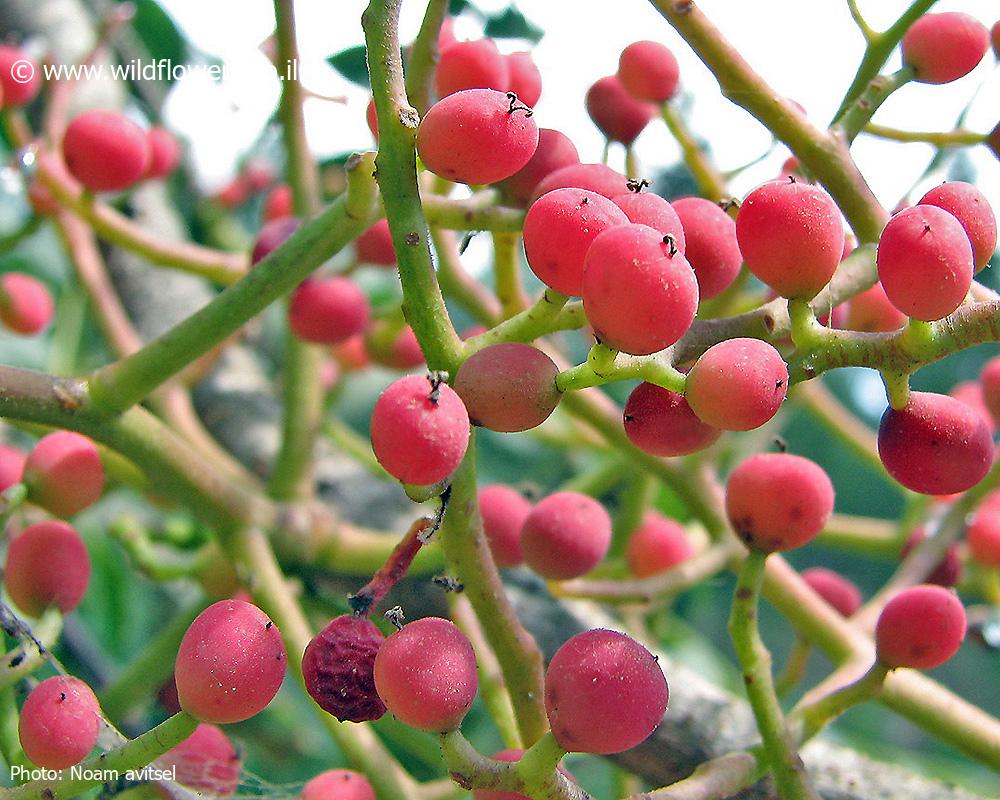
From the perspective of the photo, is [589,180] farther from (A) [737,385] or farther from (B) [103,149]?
(B) [103,149]

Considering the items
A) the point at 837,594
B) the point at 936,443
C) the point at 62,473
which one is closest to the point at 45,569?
the point at 62,473

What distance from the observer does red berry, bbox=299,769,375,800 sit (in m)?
0.78

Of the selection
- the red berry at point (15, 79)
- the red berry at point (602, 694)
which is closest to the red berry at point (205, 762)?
the red berry at point (602, 694)

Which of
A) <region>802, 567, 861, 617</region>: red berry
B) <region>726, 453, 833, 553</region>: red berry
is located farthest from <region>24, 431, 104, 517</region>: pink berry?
<region>802, 567, 861, 617</region>: red berry

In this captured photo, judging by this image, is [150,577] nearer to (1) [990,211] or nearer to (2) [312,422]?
(2) [312,422]

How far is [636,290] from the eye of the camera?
1.85 feet

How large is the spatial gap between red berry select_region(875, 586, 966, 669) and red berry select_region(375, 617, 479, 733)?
0.38m

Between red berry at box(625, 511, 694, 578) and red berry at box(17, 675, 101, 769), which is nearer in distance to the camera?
red berry at box(17, 675, 101, 769)

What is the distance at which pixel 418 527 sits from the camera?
0.63 m

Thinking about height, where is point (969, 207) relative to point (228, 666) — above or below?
above

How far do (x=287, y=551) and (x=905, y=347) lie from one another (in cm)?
78

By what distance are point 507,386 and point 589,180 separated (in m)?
0.20

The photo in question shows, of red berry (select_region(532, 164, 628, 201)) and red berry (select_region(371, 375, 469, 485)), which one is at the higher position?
red berry (select_region(532, 164, 628, 201))

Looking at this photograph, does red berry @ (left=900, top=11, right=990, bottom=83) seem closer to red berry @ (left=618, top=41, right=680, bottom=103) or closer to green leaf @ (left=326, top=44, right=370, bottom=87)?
red berry @ (left=618, top=41, right=680, bottom=103)
